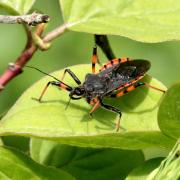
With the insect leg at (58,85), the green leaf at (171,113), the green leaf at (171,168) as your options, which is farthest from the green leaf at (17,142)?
the green leaf at (171,168)

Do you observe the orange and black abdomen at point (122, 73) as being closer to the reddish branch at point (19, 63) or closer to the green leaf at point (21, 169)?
the reddish branch at point (19, 63)

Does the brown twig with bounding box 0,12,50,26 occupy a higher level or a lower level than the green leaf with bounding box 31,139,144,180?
higher

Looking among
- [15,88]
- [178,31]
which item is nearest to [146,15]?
[178,31]

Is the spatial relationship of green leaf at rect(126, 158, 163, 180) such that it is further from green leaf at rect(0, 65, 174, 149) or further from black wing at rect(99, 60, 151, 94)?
black wing at rect(99, 60, 151, 94)

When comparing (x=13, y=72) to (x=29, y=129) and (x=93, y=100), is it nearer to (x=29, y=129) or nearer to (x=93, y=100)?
(x=29, y=129)

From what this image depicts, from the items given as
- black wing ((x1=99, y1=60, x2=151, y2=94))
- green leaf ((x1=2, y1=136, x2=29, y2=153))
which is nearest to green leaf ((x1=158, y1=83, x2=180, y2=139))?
black wing ((x1=99, y1=60, x2=151, y2=94))
